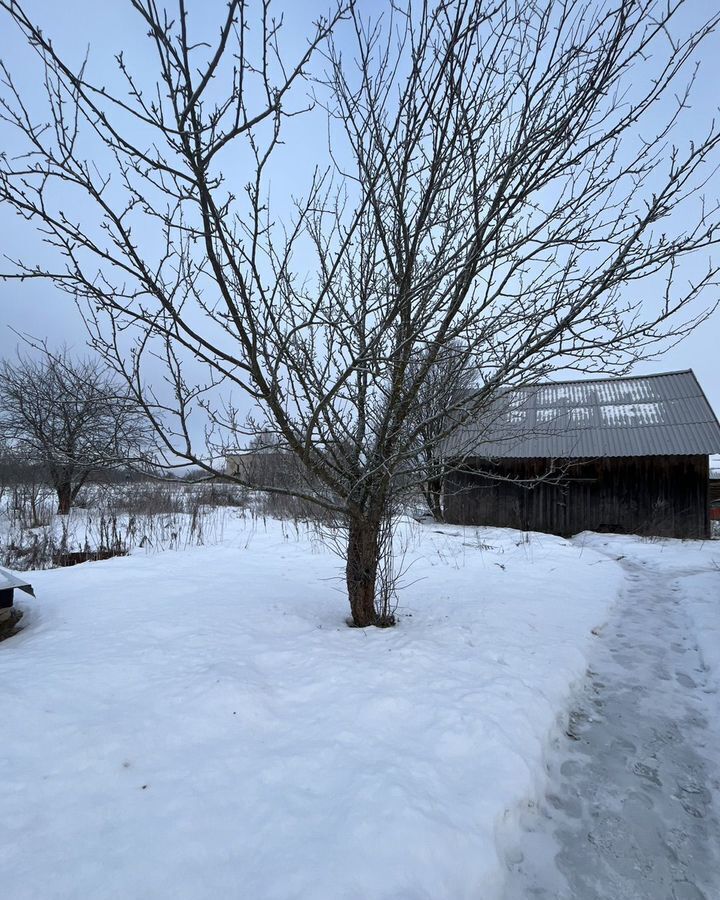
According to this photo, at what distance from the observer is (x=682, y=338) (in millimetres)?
3238

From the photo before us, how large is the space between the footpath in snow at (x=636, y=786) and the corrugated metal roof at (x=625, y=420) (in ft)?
29.5

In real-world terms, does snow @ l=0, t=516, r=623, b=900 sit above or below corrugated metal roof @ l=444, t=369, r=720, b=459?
below

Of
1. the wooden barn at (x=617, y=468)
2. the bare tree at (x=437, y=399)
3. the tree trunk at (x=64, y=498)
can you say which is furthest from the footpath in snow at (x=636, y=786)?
the tree trunk at (x=64, y=498)

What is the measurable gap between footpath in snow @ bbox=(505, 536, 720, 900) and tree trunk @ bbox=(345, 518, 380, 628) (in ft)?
5.72

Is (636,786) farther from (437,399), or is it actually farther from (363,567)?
(437,399)

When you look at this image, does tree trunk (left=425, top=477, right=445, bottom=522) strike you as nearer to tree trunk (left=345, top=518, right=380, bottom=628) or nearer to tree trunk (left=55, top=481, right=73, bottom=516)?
tree trunk (left=345, top=518, right=380, bottom=628)

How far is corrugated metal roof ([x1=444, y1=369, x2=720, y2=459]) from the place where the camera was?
1356 cm

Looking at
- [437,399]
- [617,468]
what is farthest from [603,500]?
[437,399]

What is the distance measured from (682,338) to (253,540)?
8174 millimetres

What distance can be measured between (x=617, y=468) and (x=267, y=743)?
1432 centimetres

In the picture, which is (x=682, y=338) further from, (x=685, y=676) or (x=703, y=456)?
(x=703, y=456)

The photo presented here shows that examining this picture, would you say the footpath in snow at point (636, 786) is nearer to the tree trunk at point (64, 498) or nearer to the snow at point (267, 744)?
the snow at point (267, 744)

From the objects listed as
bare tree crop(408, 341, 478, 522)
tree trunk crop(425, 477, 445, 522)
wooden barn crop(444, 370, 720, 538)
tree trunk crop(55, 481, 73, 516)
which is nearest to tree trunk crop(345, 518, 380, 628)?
bare tree crop(408, 341, 478, 522)

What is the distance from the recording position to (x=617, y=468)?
1414cm
